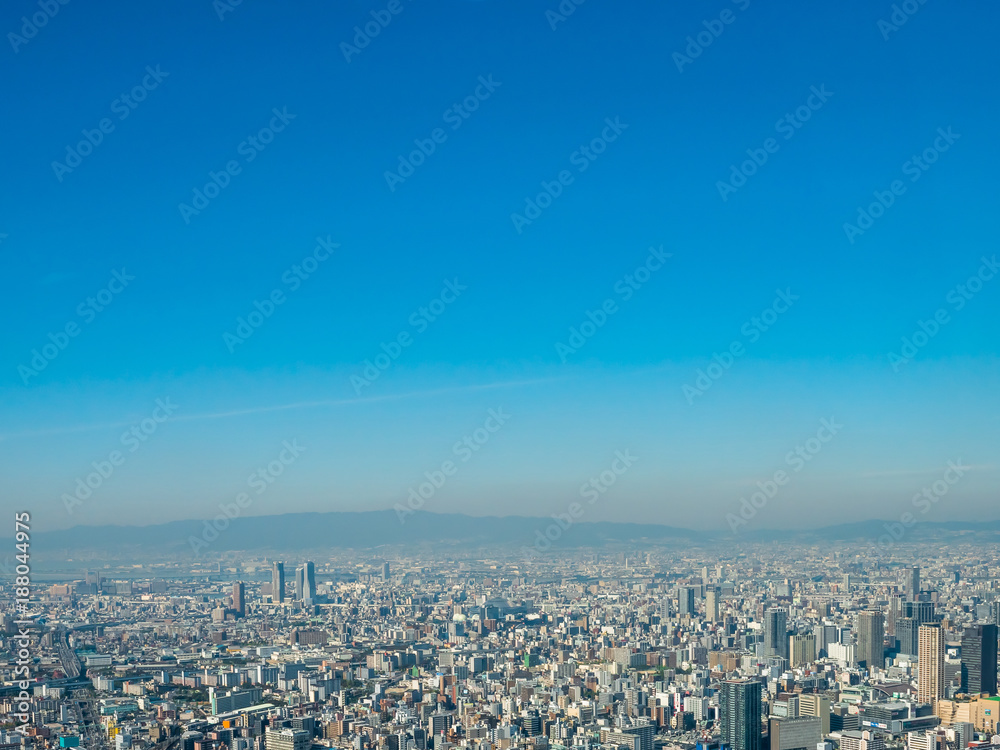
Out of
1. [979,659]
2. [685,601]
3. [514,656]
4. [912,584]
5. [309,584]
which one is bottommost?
[514,656]

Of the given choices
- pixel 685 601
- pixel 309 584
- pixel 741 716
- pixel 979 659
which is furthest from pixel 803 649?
pixel 309 584

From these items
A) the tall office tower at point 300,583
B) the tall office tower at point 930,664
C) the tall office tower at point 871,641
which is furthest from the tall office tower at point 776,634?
the tall office tower at point 300,583

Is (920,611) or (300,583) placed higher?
(920,611)

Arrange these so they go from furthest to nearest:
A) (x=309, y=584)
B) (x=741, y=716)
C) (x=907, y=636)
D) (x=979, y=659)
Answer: (x=309, y=584) < (x=907, y=636) < (x=979, y=659) < (x=741, y=716)

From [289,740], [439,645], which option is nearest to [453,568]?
[439,645]

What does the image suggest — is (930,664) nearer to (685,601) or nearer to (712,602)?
(712,602)

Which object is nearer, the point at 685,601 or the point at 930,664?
the point at 930,664

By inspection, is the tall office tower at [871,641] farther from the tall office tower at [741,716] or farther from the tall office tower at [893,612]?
the tall office tower at [741,716]
